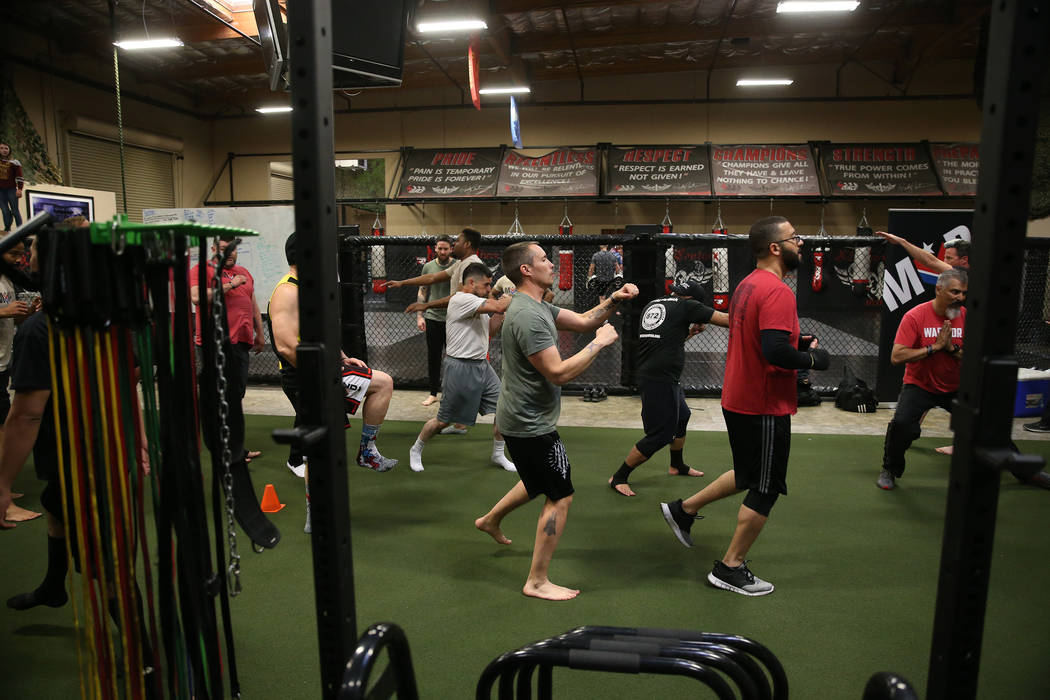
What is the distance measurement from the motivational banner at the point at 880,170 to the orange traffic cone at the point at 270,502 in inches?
506

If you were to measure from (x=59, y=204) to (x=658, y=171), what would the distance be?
10.8 meters

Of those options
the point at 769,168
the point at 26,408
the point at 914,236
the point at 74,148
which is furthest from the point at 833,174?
the point at 74,148

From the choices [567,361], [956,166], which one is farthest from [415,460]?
[956,166]

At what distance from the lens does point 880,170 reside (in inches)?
538

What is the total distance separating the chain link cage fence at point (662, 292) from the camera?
691 centimetres

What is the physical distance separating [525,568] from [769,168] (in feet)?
41.2

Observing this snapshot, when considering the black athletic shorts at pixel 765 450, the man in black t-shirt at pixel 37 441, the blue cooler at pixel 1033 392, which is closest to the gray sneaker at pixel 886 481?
the black athletic shorts at pixel 765 450

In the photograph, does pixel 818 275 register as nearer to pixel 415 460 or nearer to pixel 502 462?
pixel 502 462

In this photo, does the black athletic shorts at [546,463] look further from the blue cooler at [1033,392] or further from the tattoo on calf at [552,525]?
the blue cooler at [1033,392]

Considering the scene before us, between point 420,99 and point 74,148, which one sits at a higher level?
point 420,99

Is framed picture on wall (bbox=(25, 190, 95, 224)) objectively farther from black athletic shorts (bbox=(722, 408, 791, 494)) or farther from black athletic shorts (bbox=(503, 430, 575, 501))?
black athletic shorts (bbox=(722, 408, 791, 494))

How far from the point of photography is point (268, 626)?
9.80 feet

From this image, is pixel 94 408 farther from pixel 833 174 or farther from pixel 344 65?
pixel 833 174

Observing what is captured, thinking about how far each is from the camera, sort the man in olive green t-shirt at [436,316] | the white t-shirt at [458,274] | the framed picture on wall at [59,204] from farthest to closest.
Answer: the framed picture on wall at [59,204], the man in olive green t-shirt at [436,316], the white t-shirt at [458,274]
